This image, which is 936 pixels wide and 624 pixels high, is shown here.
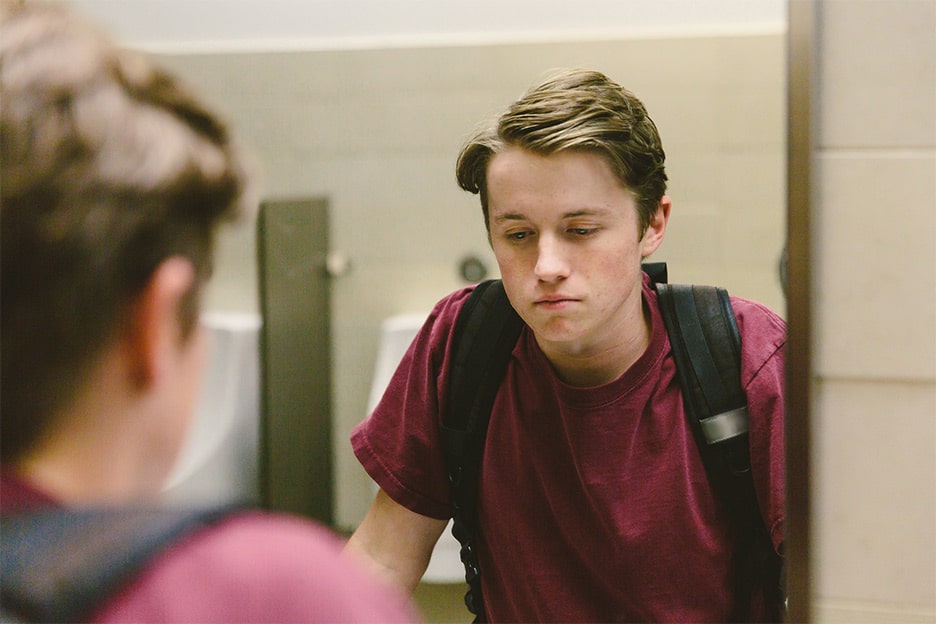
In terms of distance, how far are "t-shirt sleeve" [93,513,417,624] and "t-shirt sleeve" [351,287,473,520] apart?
54cm

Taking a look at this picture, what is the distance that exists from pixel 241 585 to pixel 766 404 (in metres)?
0.61

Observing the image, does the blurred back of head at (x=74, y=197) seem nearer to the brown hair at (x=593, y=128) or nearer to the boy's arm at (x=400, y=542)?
the brown hair at (x=593, y=128)

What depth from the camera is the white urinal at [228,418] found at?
108 cm

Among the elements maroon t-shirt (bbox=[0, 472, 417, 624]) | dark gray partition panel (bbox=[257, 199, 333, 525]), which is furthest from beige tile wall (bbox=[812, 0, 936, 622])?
dark gray partition panel (bbox=[257, 199, 333, 525])

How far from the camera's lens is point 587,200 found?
0.91 m

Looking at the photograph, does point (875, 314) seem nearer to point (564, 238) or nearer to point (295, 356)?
point (564, 238)

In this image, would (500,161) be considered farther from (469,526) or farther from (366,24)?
(469,526)

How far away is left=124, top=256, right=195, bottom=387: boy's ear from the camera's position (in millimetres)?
512

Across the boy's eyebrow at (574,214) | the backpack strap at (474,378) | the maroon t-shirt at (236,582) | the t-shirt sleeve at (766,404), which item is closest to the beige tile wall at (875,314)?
the t-shirt sleeve at (766,404)

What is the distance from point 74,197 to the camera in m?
0.49

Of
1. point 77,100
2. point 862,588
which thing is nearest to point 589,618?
point 862,588

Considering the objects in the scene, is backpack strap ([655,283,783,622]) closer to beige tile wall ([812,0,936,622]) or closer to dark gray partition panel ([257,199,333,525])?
beige tile wall ([812,0,936,622])

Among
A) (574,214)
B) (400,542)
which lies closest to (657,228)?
(574,214)

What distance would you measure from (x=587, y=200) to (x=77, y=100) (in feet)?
1.71
